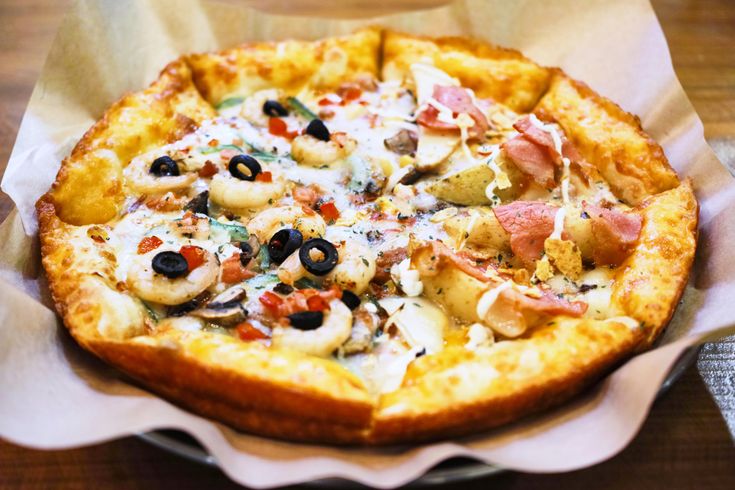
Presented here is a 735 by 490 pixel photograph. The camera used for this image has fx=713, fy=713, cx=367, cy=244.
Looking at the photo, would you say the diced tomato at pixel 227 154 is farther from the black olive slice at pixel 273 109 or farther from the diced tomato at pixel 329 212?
the diced tomato at pixel 329 212

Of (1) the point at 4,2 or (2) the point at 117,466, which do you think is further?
(1) the point at 4,2

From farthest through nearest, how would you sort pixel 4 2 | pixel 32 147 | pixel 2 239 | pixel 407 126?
1. pixel 4 2
2. pixel 407 126
3. pixel 32 147
4. pixel 2 239

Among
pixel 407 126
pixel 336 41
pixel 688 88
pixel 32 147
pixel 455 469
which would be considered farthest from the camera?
pixel 688 88

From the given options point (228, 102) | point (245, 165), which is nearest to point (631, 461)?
point (245, 165)

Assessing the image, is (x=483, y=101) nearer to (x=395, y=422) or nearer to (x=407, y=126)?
(x=407, y=126)

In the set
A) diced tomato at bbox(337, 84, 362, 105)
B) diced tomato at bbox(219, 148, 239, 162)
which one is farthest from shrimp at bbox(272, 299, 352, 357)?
diced tomato at bbox(337, 84, 362, 105)

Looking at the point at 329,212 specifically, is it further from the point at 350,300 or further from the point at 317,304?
the point at 317,304

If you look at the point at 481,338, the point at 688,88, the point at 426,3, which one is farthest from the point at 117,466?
the point at 426,3
